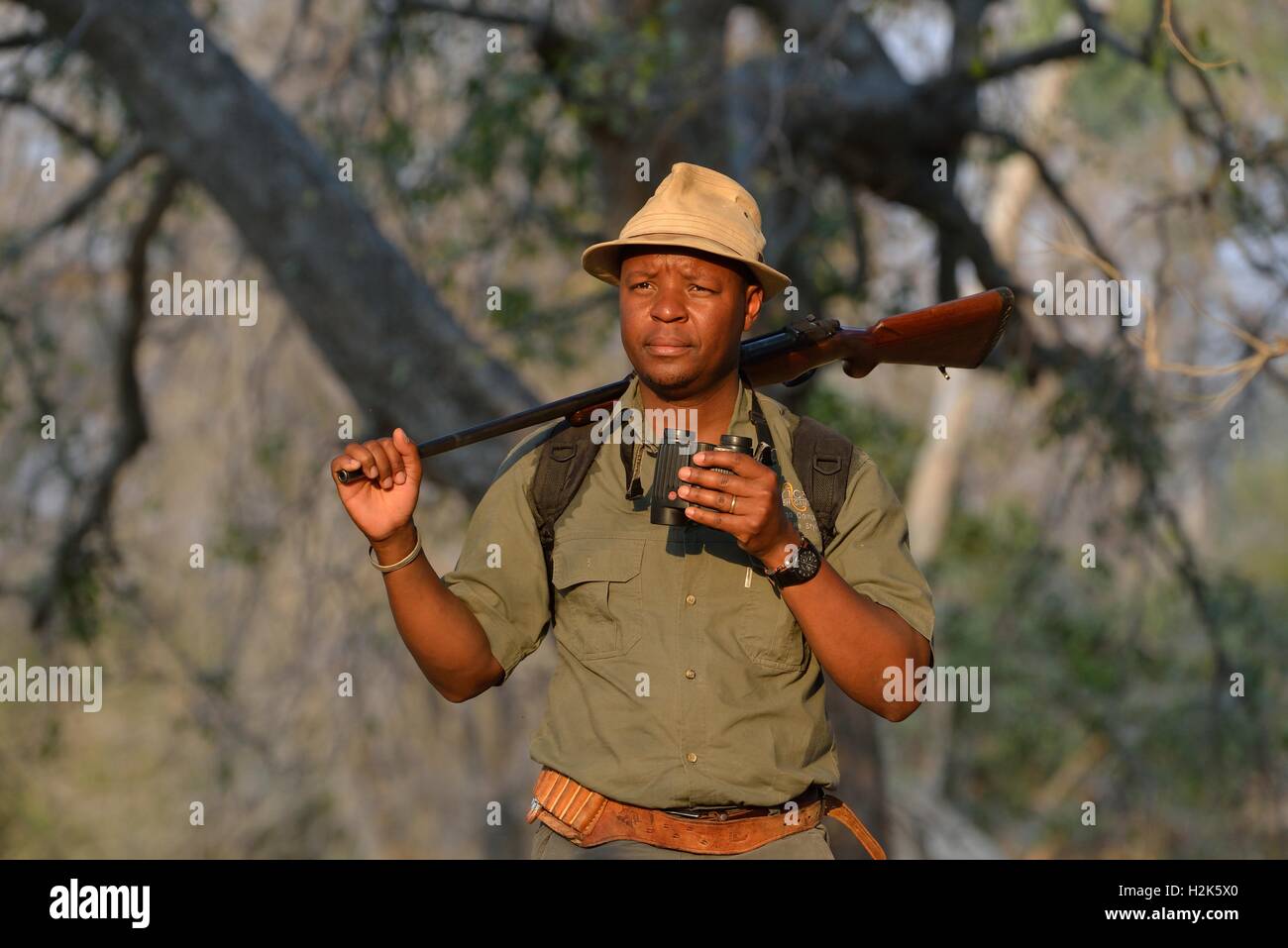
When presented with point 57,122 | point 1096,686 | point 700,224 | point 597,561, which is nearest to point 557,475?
point 597,561

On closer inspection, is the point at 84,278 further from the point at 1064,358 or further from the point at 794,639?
the point at 794,639

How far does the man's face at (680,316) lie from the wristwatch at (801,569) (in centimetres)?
43

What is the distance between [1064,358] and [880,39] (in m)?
1.97

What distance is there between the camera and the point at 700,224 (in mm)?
2941

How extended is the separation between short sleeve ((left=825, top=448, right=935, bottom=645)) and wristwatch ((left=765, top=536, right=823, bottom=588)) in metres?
0.24

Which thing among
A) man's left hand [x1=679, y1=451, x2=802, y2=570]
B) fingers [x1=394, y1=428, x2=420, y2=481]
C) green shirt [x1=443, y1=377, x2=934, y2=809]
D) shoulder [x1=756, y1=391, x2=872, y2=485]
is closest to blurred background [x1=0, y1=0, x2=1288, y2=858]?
shoulder [x1=756, y1=391, x2=872, y2=485]

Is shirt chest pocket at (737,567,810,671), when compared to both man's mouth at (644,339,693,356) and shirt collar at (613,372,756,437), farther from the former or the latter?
man's mouth at (644,339,693,356)

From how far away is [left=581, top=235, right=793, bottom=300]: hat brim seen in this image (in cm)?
292

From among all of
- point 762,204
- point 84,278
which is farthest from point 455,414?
point 84,278

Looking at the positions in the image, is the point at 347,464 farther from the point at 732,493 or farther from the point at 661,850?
the point at 661,850

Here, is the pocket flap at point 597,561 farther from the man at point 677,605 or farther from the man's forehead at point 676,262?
the man's forehead at point 676,262

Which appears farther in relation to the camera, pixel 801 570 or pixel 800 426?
pixel 800 426

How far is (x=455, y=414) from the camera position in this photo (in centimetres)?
662

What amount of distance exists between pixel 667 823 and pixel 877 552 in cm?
62
